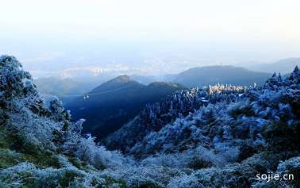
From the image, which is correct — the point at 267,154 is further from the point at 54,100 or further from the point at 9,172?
the point at 54,100

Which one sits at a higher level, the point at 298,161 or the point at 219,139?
the point at 298,161

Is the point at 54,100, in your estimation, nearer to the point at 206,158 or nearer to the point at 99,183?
the point at 206,158

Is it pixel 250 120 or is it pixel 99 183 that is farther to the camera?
pixel 250 120

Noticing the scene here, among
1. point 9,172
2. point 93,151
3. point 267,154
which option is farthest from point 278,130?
point 93,151

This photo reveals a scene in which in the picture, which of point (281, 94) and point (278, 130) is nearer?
point (278, 130)

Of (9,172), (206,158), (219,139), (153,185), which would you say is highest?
(9,172)

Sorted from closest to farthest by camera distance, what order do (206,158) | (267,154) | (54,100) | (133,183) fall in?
(133,183), (267,154), (206,158), (54,100)

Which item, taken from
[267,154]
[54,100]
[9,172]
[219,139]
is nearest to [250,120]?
[219,139]

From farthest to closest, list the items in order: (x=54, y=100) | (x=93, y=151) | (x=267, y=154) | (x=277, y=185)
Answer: (x=54, y=100)
(x=93, y=151)
(x=267, y=154)
(x=277, y=185)

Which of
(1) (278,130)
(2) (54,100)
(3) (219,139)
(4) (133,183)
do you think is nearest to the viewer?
(4) (133,183)

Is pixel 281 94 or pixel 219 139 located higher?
pixel 281 94
